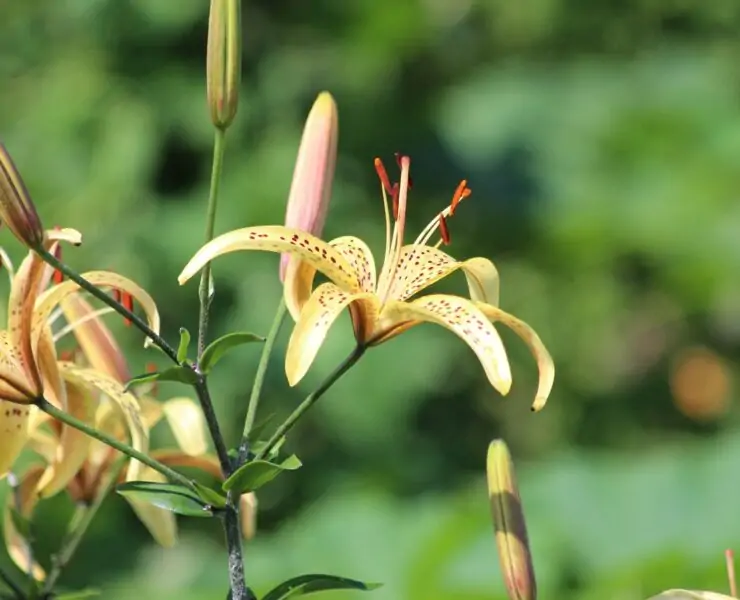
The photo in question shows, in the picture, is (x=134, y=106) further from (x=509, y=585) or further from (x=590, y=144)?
(x=509, y=585)

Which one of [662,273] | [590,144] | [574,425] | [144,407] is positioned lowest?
[574,425]

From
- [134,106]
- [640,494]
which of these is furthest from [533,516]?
[134,106]

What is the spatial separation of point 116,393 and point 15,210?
136mm

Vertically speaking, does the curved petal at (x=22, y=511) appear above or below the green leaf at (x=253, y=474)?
below

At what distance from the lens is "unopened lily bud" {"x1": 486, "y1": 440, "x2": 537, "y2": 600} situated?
62 centimetres

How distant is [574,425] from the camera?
258cm

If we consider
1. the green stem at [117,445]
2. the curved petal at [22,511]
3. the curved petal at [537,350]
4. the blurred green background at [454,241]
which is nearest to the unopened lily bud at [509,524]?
the curved petal at [537,350]

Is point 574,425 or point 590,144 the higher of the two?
point 590,144

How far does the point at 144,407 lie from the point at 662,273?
207cm

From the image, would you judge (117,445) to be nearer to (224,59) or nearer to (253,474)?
(253,474)

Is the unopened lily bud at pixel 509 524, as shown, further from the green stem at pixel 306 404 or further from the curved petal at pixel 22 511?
the curved petal at pixel 22 511

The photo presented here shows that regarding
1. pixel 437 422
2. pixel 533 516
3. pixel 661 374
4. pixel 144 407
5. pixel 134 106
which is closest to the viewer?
pixel 144 407

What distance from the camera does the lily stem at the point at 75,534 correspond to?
689mm

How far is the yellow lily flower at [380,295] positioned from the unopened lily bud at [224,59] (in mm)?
82
